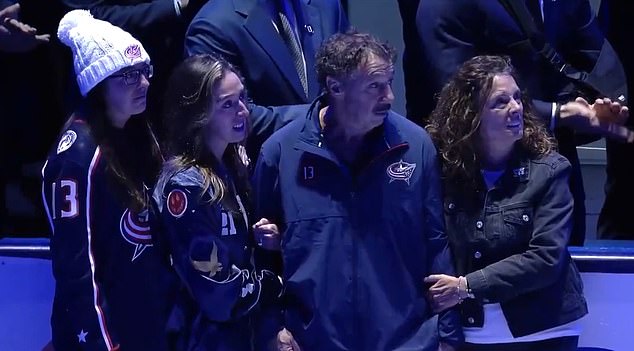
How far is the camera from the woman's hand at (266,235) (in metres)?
3.59

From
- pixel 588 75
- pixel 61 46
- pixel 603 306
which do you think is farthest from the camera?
pixel 61 46

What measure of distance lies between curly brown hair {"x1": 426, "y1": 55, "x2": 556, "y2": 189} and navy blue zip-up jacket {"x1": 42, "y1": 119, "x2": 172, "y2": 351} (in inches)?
37.3

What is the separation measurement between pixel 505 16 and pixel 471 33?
13 centimetres

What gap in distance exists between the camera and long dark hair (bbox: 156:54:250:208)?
3537mm

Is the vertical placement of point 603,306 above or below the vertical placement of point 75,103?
below

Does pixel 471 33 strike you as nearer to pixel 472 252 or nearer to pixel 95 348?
pixel 472 252

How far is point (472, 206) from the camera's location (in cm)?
374

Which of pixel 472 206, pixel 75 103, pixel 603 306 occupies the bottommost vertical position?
pixel 603 306

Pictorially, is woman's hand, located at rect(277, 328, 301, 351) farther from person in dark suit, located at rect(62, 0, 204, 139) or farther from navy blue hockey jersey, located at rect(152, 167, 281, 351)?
person in dark suit, located at rect(62, 0, 204, 139)

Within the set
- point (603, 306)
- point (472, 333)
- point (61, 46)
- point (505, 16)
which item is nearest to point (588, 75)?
point (505, 16)

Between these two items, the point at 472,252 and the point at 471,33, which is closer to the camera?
the point at 472,252

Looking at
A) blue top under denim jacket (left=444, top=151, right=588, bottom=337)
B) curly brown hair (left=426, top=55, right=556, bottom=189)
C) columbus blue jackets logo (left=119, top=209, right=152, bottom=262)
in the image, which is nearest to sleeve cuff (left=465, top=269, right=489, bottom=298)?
blue top under denim jacket (left=444, top=151, right=588, bottom=337)

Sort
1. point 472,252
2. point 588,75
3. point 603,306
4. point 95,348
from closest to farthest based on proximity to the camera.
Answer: point 95,348, point 472,252, point 603,306, point 588,75

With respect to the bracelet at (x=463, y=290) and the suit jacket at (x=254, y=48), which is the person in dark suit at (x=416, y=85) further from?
the bracelet at (x=463, y=290)
